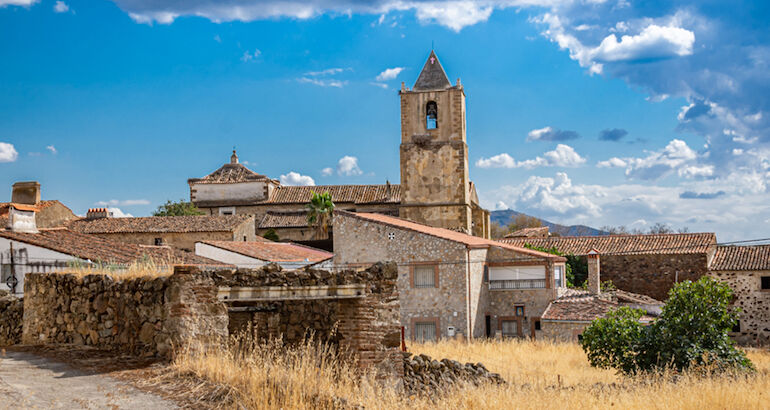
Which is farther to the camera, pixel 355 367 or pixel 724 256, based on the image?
pixel 724 256

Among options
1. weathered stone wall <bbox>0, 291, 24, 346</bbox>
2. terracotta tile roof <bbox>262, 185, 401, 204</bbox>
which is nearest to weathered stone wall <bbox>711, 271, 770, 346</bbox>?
terracotta tile roof <bbox>262, 185, 401, 204</bbox>

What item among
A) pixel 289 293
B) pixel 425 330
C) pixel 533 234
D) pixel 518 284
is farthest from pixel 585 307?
pixel 533 234

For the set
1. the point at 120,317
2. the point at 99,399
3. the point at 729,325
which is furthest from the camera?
the point at 729,325

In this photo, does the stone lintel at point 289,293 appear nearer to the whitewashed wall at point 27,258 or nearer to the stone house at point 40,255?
the stone house at point 40,255

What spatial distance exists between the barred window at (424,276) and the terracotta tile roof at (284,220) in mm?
21863

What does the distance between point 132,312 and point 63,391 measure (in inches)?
94.0

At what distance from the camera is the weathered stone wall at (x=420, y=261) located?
30.0 meters

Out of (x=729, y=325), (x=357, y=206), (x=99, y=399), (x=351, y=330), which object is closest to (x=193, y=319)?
(x=99, y=399)

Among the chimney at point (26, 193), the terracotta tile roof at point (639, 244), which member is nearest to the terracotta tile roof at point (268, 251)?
the terracotta tile roof at point (639, 244)

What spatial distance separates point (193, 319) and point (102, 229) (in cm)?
Answer: 3672

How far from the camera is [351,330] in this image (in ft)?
39.5

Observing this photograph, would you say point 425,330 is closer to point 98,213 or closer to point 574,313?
point 574,313

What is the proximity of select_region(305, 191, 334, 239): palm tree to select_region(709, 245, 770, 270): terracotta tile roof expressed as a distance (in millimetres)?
25328

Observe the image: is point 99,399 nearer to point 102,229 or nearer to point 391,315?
point 391,315
